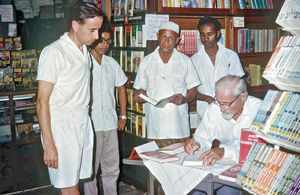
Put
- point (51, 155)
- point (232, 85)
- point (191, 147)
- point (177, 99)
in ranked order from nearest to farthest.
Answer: point (51, 155) < point (232, 85) < point (191, 147) < point (177, 99)

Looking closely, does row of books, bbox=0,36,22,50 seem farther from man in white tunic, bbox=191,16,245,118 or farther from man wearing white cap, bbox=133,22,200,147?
man in white tunic, bbox=191,16,245,118

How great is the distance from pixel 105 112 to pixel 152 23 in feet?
3.54

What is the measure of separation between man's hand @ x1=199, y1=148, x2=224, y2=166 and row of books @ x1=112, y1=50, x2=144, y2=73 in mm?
1737

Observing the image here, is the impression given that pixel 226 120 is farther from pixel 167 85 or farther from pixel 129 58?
pixel 129 58

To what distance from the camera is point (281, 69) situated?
6.06 feet

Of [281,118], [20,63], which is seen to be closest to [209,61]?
[281,118]

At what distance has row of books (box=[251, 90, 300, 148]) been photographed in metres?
1.76

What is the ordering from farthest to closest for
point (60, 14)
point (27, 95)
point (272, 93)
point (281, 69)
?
1. point (60, 14)
2. point (27, 95)
3. point (272, 93)
4. point (281, 69)

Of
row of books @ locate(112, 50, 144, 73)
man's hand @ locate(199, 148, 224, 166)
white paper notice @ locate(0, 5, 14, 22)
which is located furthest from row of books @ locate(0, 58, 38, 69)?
man's hand @ locate(199, 148, 224, 166)

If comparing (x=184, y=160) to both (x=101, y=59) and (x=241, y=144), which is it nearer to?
(x=241, y=144)

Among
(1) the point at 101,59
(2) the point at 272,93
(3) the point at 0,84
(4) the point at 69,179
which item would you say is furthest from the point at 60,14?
(2) the point at 272,93

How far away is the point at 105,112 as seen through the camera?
337 centimetres

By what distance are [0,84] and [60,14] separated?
210cm

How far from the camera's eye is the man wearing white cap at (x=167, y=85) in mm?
3424
